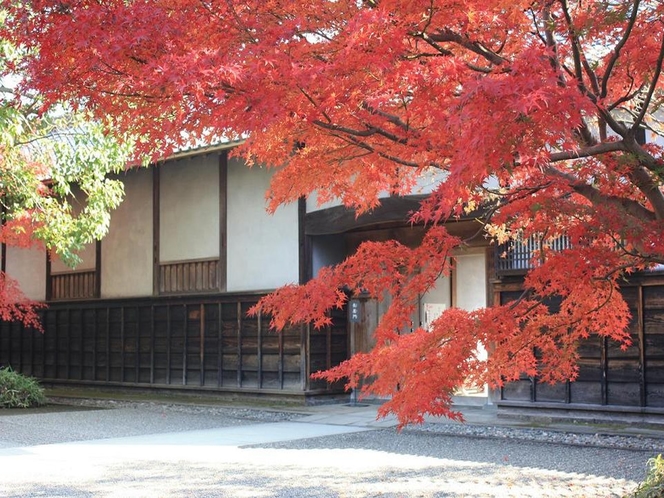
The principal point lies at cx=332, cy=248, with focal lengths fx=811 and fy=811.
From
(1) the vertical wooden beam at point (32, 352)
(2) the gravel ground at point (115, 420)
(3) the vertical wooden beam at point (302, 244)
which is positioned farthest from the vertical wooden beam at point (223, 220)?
(1) the vertical wooden beam at point (32, 352)

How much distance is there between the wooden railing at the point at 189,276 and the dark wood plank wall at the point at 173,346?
274 millimetres

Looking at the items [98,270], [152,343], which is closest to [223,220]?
[152,343]

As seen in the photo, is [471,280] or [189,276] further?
[189,276]

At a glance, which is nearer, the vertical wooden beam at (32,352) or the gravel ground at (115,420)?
the gravel ground at (115,420)

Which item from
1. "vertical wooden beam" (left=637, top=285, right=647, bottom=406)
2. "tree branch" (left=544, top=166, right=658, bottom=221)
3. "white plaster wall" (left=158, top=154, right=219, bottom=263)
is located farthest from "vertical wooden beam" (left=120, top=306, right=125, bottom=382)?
"tree branch" (left=544, top=166, right=658, bottom=221)

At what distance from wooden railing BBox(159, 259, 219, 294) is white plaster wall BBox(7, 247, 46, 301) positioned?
199 inches

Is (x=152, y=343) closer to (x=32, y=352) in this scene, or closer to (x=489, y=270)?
(x=32, y=352)

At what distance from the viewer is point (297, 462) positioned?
9.80m

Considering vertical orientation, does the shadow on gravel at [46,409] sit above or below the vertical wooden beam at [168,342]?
below

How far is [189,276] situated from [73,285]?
15.4ft

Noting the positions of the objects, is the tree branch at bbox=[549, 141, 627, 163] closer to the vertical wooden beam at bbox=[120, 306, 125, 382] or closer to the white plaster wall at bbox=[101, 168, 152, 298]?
the white plaster wall at bbox=[101, 168, 152, 298]

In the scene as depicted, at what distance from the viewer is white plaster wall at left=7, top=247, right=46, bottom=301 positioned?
2255 cm

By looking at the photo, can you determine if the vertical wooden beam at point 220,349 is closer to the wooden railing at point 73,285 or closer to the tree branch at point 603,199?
the wooden railing at point 73,285

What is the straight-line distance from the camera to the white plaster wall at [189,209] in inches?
720
